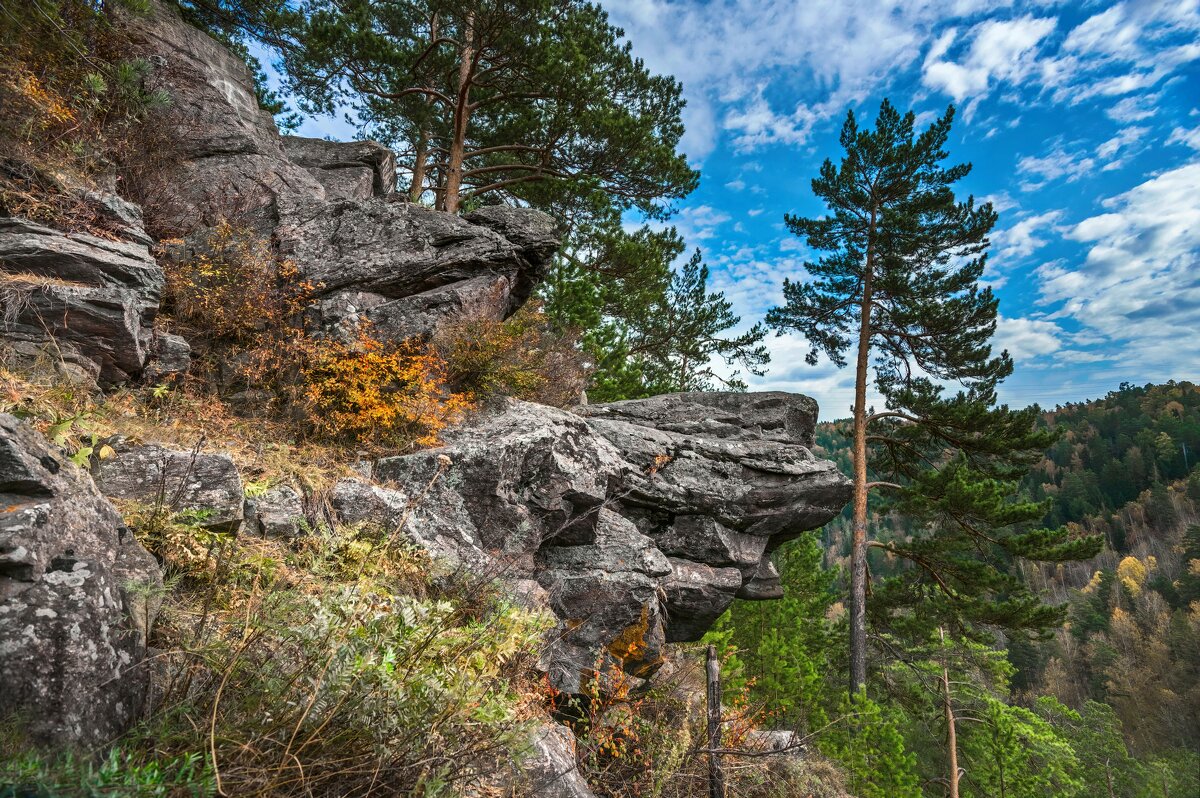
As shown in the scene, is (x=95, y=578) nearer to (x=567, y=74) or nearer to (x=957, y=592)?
(x=567, y=74)

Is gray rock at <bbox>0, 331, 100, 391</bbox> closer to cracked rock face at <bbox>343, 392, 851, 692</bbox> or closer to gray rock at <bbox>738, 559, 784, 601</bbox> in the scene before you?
cracked rock face at <bbox>343, 392, 851, 692</bbox>

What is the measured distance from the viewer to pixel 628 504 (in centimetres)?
911

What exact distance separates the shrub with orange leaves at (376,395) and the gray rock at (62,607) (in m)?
4.05

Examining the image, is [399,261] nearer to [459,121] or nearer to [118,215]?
[118,215]

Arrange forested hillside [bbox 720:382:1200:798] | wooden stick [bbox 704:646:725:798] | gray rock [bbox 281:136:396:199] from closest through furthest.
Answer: wooden stick [bbox 704:646:725:798] < gray rock [bbox 281:136:396:199] < forested hillside [bbox 720:382:1200:798]

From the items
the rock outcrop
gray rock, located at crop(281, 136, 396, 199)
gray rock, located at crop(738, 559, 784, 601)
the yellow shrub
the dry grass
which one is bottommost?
the yellow shrub

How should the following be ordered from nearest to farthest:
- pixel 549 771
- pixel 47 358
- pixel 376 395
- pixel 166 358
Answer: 1. pixel 549 771
2. pixel 47 358
3. pixel 166 358
4. pixel 376 395

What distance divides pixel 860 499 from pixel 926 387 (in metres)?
3.45

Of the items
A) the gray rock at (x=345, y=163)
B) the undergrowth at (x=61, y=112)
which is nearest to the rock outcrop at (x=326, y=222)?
the undergrowth at (x=61, y=112)

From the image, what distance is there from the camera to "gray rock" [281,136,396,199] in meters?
12.1

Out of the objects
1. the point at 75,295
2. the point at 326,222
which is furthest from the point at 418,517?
the point at 326,222

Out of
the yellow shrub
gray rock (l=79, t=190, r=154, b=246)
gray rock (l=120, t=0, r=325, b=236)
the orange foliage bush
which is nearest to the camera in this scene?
gray rock (l=79, t=190, r=154, b=246)

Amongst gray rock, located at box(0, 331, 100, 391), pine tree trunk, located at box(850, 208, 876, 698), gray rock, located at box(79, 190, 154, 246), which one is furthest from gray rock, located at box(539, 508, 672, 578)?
pine tree trunk, located at box(850, 208, 876, 698)

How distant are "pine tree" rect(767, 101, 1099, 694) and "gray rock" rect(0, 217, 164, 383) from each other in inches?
602
